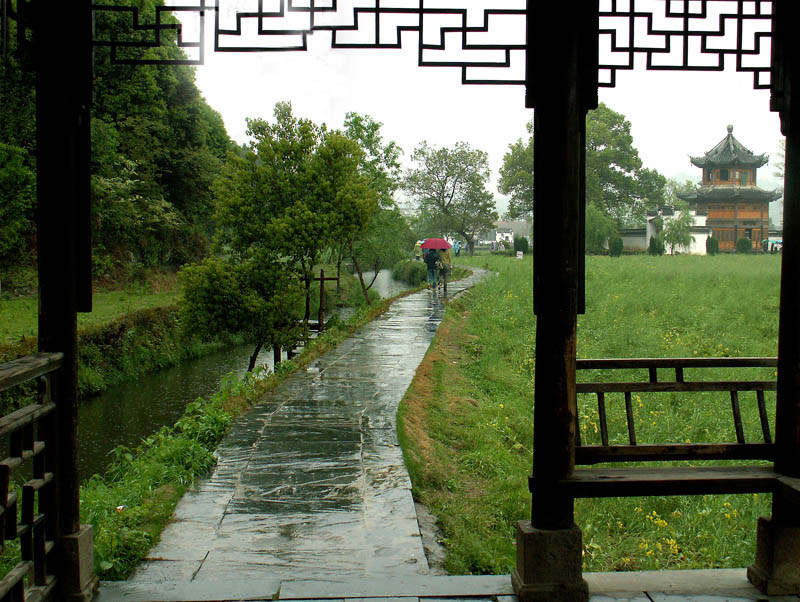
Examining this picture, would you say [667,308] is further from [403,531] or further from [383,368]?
[403,531]

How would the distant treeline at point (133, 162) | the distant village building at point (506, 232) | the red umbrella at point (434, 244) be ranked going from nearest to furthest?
1. the distant treeline at point (133, 162)
2. the red umbrella at point (434, 244)
3. the distant village building at point (506, 232)


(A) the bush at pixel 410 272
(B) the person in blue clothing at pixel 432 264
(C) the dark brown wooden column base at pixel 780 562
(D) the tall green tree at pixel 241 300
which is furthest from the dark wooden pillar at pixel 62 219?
(A) the bush at pixel 410 272

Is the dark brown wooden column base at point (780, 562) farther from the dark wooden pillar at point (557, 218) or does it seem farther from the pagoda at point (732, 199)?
the pagoda at point (732, 199)

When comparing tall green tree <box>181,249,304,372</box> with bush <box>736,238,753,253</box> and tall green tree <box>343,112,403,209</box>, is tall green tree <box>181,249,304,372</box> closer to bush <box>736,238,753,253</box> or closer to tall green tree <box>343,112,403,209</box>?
tall green tree <box>343,112,403,209</box>

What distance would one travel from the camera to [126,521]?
4.38 metres

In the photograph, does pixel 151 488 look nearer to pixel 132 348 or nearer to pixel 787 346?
pixel 787 346

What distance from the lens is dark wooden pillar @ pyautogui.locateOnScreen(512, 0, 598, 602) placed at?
320cm

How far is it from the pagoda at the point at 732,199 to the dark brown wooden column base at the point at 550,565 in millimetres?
47786

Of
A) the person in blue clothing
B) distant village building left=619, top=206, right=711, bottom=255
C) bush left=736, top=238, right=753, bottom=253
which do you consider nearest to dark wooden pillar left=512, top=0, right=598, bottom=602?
the person in blue clothing

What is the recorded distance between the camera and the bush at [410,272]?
118 ft

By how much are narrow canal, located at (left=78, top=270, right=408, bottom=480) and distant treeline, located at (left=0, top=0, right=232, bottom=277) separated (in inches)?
200

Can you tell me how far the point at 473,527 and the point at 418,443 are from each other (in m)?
1.70

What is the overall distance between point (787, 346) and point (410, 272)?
34.8 m

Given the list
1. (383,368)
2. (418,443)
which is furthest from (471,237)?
(418,443)
